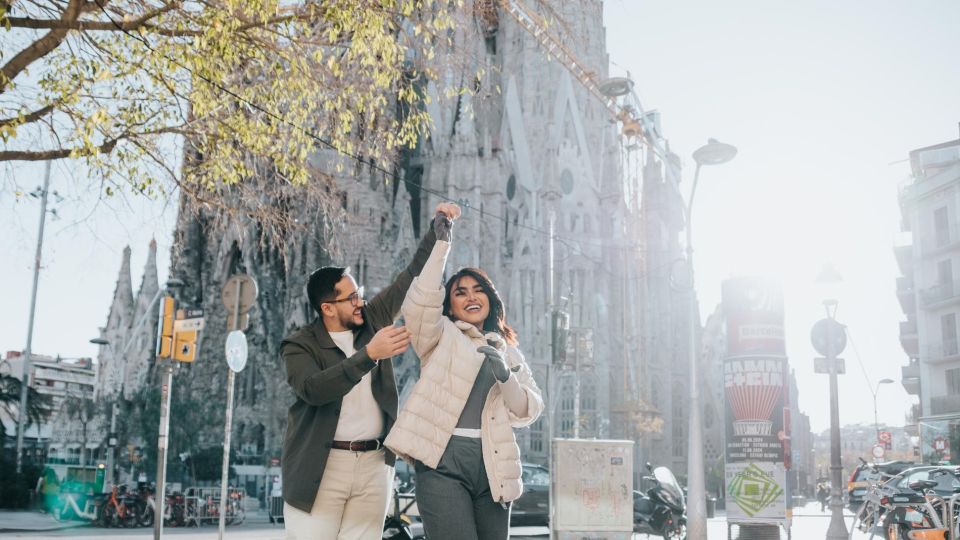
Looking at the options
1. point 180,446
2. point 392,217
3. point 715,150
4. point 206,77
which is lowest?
point 180,446

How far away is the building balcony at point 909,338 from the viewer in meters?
55.7

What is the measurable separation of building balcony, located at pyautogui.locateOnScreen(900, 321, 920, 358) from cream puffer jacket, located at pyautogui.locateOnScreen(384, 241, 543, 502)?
57.7 metres

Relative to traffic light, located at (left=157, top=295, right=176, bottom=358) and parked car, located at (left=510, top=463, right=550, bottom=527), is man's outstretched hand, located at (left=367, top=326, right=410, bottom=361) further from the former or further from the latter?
parked car, located at (left=510, top=463, right=550, bottom=527)

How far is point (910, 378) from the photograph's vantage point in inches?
2245

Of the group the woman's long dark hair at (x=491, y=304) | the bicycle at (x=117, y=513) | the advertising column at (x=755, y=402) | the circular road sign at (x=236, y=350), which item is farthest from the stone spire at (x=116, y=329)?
the woman's long dark hair at (x=491, y=304)

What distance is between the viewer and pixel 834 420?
16656 mm

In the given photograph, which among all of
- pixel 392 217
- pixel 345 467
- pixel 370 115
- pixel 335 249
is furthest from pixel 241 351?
pixel 392 217

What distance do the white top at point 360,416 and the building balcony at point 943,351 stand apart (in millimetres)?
42584

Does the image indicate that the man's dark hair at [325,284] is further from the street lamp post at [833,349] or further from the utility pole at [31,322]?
the utility pole at [31,322]

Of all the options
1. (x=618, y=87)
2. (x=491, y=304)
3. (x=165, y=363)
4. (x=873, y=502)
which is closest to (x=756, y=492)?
(x=873, y=502)

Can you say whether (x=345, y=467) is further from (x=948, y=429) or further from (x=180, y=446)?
(x=948, y=429)

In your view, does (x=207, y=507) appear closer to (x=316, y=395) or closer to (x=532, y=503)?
(x=532, y=503)

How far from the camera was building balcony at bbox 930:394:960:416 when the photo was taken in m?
40.0

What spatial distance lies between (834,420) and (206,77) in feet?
43.5
